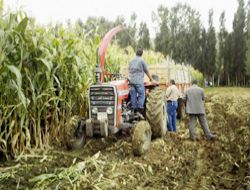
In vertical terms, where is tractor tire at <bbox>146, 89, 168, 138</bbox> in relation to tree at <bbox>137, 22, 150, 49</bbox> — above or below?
below

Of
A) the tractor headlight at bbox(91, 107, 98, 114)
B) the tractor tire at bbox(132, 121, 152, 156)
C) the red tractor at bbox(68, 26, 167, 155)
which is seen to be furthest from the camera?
the tractor headlight at bbox(91, 107, 98, 114)

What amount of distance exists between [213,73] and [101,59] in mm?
45244

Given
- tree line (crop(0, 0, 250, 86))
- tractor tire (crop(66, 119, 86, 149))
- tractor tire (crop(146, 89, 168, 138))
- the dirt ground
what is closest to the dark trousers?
the dirt ground

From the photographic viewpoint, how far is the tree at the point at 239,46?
164 feet

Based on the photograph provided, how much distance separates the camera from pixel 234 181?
545cm

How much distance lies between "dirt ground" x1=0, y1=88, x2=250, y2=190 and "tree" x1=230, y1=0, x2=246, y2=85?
142 feet

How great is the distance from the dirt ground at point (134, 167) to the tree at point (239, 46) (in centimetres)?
4341

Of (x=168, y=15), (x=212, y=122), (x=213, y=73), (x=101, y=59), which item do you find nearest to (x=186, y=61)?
(x=213, y=73)

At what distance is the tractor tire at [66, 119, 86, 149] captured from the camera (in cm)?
677

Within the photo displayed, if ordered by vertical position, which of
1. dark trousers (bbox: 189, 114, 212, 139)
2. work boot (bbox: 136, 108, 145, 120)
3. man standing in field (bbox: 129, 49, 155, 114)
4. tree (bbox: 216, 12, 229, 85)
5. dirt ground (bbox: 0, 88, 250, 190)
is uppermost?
tree (bbox: 216, 12, 229, 85)

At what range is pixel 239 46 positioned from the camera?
167ft

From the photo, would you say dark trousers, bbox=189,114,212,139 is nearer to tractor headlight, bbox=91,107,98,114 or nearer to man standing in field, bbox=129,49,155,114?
man standing in field, bbox=129,49,155,114

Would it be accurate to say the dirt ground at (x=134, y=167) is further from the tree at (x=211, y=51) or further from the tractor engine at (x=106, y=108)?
the tree at (x=211, y=51)

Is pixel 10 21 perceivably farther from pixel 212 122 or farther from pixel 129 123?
pixel 212 122
